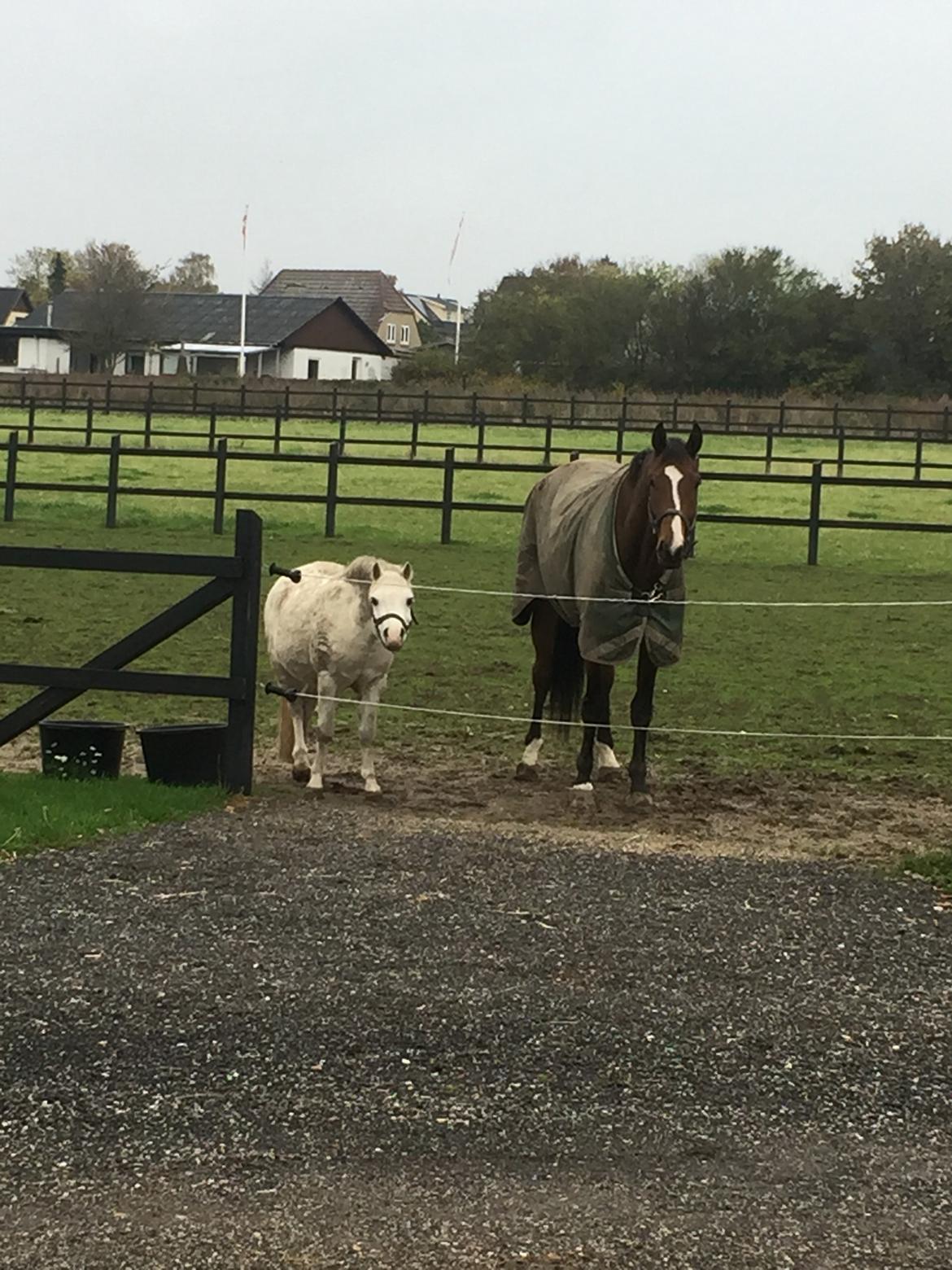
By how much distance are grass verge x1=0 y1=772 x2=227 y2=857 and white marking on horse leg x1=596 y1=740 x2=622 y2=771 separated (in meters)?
2.44

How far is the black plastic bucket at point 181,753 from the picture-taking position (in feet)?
26.5

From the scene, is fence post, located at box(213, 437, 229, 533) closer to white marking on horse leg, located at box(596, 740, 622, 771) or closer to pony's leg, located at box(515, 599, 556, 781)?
pony's leg, located at box(515, 599, 556, 781)

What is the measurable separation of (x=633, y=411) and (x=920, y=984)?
44381 mm

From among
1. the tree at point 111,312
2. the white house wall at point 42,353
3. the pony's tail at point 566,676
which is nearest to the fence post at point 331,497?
the pony's tail at point 566,676

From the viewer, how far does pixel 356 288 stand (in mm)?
106562

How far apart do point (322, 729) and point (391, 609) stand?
79cm

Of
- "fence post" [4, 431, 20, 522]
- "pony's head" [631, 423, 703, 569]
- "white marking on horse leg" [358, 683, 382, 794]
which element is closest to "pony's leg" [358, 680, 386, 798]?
"white marking on horse leg" [358, 683, 382, 794]

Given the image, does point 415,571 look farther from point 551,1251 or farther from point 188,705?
point 551,1251

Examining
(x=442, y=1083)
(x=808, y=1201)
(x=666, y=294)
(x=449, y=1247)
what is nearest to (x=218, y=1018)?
(x=442, y=1083)

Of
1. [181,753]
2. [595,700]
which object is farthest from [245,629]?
[595,700]

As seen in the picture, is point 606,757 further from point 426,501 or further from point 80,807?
point 426,501

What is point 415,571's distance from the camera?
1902cm

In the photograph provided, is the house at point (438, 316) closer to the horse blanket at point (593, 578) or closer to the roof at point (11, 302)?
the roof at point (11, 302)

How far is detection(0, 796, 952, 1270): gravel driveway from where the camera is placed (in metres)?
3.51
